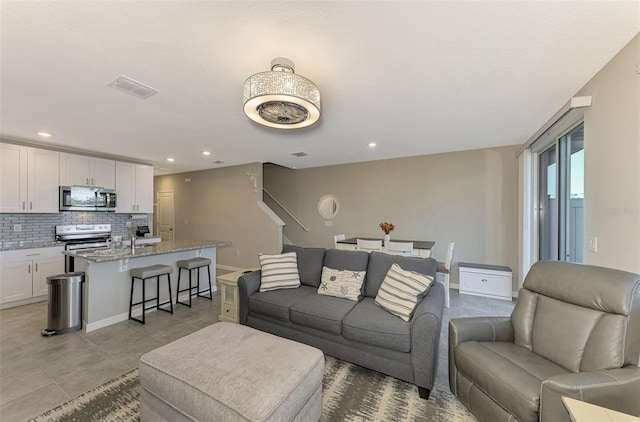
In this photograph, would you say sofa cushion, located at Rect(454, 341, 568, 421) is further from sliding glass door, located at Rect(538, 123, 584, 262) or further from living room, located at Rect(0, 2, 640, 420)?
sliding glass door, located at Rect(538, 123, 584, 262)

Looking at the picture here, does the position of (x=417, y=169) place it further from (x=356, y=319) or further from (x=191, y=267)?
(x=191, y=267)

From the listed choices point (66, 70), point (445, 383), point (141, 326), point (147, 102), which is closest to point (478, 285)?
point (445, 383)

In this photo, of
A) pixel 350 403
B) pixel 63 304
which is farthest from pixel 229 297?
pixel 350 403

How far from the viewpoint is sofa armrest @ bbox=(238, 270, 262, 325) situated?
2.80 metres

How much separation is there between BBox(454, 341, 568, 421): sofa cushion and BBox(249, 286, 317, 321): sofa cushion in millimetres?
1501

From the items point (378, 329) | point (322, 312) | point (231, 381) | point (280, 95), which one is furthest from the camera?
point (322, 312)

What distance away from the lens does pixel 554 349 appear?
1.66 metres

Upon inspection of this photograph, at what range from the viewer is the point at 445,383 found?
2121 millimetres

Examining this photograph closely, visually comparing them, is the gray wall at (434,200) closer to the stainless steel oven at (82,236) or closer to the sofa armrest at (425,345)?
the sofa armrest at (425,345)

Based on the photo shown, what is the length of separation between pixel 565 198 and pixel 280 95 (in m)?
3.44

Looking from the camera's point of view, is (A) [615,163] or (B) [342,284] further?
(B) [342,284]

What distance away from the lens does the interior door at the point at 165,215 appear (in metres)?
7.25

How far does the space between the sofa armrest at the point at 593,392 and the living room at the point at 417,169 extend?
841 millimetres

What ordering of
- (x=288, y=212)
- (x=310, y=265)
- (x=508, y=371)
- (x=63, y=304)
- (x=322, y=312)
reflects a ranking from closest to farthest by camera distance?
1. (x=508, y=371)
2. (x=322, y=312)
3. (x=63, y=304)
4. (x=310, y=265)
5. (x=288, y=212)
